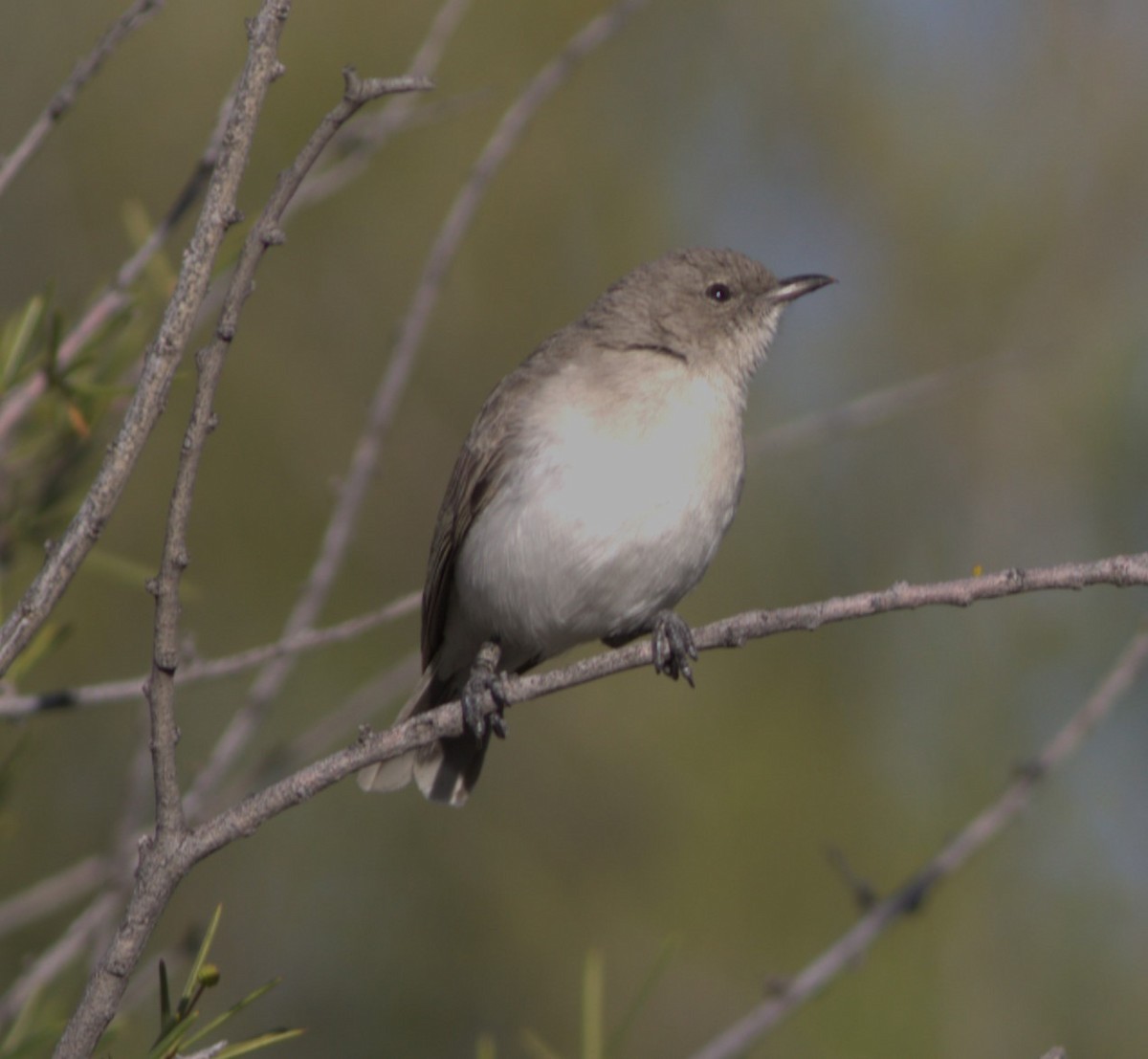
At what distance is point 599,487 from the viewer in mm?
3875

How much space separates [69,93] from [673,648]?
1793 millimetres

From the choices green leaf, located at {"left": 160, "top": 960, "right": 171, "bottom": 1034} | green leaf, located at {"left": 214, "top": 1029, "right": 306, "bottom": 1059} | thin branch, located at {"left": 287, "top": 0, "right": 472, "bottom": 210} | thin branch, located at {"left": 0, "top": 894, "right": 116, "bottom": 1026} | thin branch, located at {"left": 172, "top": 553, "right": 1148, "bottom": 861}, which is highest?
thin branch, located at {"left": 287, "top": 0, "right": 472, "bottom": 210}

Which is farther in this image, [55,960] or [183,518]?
[55,960]

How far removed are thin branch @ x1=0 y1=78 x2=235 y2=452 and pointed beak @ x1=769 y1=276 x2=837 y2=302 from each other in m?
1.96

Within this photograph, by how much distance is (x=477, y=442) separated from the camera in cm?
427

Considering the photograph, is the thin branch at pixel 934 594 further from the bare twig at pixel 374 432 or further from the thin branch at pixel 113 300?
the thin branch at pixel 113 300

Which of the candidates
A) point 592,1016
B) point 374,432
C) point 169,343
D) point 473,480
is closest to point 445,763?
point 473,480

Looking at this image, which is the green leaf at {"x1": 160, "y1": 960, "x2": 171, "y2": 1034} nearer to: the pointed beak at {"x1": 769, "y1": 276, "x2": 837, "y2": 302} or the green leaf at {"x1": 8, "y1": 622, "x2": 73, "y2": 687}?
the green leaf at {"x1": 8, "y1": 622, "x2": 73, "y2": 687}

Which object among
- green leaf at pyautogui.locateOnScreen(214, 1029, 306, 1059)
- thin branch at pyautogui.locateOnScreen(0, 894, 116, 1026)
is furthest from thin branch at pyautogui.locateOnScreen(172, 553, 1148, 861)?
thin branch at pyautogui.locateOnScreen(0, 894, 116, 1026)

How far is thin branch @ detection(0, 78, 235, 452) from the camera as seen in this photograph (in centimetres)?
295

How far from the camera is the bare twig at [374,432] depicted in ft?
9.69

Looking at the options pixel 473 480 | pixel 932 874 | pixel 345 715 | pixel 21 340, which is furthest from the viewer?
pixel 473 480

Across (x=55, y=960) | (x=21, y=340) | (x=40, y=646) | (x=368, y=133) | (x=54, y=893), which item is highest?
(x=368, y=133)

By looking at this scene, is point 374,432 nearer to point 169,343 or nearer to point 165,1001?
point 169,343
